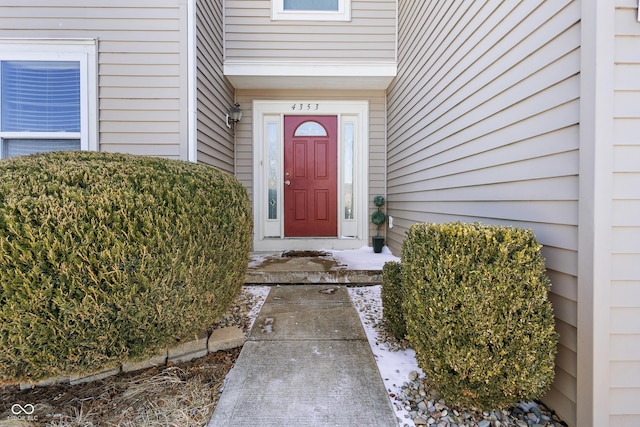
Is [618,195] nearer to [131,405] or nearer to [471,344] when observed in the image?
[471,344]

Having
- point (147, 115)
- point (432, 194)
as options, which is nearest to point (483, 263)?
point (432, 194)

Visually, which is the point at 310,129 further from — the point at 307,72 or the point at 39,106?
the point at 39,106

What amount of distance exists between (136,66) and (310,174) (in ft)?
8.00

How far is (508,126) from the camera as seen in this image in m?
1.81

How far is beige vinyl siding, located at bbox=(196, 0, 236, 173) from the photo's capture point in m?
3.06

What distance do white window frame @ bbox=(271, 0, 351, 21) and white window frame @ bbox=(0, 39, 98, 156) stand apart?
7.20 feet

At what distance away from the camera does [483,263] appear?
4.42 ft

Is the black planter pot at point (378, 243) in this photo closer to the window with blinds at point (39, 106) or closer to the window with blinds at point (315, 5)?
the window with blinds at point (315, 5)

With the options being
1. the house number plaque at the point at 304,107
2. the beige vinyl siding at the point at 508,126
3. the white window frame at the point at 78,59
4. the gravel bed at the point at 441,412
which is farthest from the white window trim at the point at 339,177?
Result: the gravel bed at the point at 441,412

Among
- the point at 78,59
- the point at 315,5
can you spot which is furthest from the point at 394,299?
the point at 315,5

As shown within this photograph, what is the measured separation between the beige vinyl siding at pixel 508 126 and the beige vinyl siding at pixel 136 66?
2329mm

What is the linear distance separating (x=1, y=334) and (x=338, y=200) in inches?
144

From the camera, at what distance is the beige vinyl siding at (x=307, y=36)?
13.1 feet

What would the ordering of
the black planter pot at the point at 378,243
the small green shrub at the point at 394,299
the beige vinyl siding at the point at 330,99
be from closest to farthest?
1. the small green shrub at the point at 394,299
2. the black planter pot at the point at 378,243
3. the beige vinyl siding at the point at 330,99
